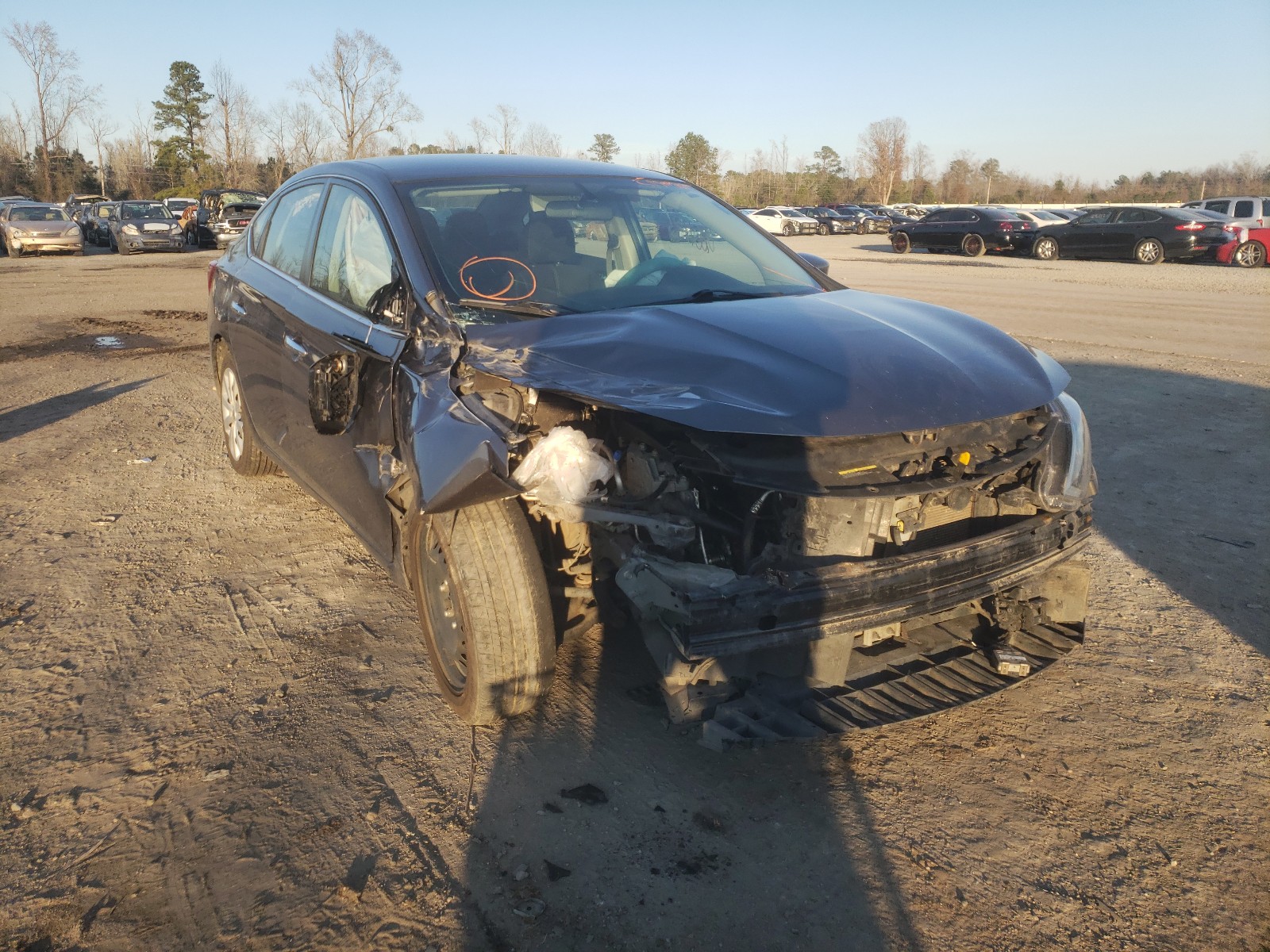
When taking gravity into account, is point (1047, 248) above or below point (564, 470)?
above

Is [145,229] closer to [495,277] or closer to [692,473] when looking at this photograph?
[495,277]

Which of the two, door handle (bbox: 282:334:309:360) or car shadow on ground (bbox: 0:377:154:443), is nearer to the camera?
door handle (bbox: 282:334:309:360)

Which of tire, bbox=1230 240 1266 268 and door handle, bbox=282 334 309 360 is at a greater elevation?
tire, bbox=1230 240 1266 268

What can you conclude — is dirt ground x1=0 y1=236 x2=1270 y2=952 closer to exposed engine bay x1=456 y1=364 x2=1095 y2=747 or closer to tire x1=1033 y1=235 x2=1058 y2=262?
exposed engine bay x1=456 y1=364 x2=1095 y2=747

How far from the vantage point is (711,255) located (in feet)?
13.2

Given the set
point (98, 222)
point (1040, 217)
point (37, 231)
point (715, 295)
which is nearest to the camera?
point (715, 295)

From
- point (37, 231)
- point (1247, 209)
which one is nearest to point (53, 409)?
point (37, 231)

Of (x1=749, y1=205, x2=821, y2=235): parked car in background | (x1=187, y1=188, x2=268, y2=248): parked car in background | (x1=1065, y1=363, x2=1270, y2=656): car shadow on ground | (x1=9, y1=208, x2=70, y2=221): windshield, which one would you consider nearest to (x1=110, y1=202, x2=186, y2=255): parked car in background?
(x1=187, y1=188, x2=268, y2=248): parked car in background

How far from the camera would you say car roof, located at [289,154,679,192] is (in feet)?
12.7

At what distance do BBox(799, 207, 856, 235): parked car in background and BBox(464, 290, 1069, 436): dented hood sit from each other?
39.9m

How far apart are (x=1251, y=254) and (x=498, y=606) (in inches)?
977

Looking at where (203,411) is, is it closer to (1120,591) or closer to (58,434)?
(58,434)

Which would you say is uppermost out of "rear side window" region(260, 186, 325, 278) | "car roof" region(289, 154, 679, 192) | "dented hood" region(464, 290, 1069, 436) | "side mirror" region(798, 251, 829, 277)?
"car roof" region(289, 154, 679, 192)

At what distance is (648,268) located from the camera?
3.74 meters
